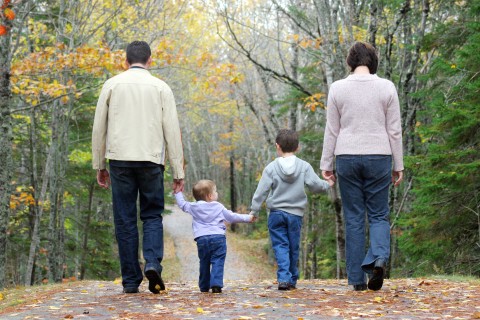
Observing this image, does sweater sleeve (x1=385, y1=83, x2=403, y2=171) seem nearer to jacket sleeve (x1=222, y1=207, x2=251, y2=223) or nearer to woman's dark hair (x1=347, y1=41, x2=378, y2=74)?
woman's dark hair (x1=347, y1=41, x2=378, y2=74)

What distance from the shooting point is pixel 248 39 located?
24578 millimetres

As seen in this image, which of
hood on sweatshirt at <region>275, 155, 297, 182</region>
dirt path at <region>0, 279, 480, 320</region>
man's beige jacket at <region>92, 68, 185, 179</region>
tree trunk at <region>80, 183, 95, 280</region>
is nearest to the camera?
dirt path at <region>0, 279, 480, 320</region>

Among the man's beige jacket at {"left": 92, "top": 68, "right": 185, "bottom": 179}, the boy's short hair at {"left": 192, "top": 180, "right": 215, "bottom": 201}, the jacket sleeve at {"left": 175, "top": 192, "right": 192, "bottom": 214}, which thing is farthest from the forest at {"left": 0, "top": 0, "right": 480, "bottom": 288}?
the boy's short hair at {"left": 192, "top": 180, "right": 215, "bottom": 201}

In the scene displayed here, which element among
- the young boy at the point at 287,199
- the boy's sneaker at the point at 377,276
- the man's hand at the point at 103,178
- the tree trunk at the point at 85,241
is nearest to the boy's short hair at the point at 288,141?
the young boy at the point at 287,199

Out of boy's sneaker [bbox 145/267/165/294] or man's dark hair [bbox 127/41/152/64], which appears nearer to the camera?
boy's sneaker [bbox 145/267/165/294]

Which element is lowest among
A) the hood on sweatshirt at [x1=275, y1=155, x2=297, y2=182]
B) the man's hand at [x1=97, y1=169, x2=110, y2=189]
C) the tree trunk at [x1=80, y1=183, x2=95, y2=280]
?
the tree trunk at [x1=80, y1=183, x2=95, y2=280]

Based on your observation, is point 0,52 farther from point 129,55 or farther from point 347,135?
point 347,135

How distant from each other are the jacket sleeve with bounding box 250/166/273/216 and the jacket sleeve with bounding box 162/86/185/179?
3.17 feet

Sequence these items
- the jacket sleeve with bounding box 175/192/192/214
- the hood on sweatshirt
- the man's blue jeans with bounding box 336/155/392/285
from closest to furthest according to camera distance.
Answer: the man's blue jeans with bounding box 336/155/392/285 → the jacket sleeve with bounding box 175/192/192/214 → the hood on sweatshirt

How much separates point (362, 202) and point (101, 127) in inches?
103

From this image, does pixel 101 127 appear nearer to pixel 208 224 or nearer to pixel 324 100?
pixel 208 224

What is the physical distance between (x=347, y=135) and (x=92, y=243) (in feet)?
51.7

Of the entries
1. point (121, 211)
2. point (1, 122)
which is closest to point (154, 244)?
point (121, 211)

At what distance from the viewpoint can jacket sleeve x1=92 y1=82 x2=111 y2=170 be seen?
19.0 ft
